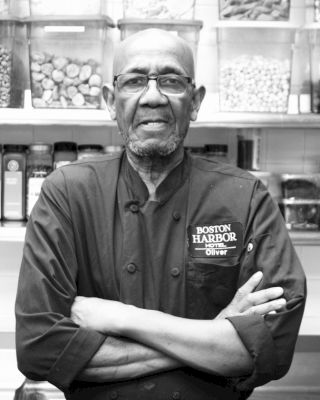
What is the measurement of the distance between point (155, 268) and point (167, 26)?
1.02m

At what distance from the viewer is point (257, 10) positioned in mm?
2506

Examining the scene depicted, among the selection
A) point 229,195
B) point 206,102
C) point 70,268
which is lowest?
point 70,268

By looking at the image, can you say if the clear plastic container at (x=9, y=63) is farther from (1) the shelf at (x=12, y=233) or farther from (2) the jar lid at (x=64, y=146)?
(1) the shelf at (x=12, y=233)

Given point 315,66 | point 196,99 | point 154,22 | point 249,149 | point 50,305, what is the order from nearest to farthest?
point 50,305 → point 196,99 → point 154,22 → point 315,66 → point 249,149

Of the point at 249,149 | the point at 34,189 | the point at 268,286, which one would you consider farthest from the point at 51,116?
the point at 268,286

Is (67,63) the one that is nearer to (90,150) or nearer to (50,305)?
(90,150)

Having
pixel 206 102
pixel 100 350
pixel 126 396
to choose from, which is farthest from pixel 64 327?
pixel 206 102

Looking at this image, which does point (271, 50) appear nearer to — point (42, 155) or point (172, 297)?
point (42, 155)

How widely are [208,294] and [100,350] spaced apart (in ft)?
0.97

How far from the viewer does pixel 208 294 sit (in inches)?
71.5

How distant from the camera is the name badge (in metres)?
1.82

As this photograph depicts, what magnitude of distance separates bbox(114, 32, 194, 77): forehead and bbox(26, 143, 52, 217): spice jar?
2.77 feet

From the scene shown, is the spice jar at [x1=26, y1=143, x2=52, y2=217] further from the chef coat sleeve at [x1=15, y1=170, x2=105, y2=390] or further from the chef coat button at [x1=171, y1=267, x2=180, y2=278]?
the chef coat button at [x1=171, y1=267, x2=180, y2=278]

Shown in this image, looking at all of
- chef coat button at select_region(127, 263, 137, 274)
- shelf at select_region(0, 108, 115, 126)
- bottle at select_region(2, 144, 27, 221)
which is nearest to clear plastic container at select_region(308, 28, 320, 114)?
shelf at select_region(0, 108, 115, 126)
